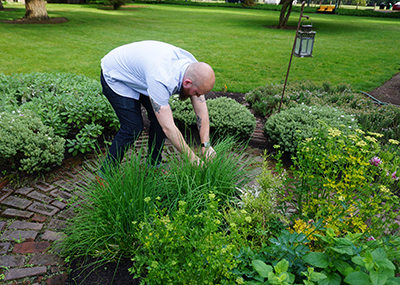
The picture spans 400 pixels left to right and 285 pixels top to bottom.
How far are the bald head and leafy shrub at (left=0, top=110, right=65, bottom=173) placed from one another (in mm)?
1947

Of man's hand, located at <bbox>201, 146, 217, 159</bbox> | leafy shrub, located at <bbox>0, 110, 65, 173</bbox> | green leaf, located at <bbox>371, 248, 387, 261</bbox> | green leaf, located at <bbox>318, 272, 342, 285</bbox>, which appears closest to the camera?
green leaf, located at <bbox>371, 248, 387, 261</bbox>

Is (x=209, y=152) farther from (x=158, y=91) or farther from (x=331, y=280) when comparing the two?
(x=331, y=280)

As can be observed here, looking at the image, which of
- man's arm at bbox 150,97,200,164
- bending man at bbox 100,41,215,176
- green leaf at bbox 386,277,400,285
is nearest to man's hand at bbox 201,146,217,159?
bending man at bbox 100,41,215,176

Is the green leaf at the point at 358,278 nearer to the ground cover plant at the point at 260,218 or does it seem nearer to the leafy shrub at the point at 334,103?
the ground cover plant at the point at 260,218

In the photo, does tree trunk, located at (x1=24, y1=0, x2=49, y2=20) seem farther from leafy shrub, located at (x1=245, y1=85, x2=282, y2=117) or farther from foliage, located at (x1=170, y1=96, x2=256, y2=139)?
foliage, located at (x1=170, y1=96, x2=256, y2=139)

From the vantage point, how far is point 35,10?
14.9 meters

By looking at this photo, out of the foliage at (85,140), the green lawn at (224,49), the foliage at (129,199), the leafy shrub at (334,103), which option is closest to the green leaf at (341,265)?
the foliage at (129,199)

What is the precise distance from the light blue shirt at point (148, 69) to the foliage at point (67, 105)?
101 cm

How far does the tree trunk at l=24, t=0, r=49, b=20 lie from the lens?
14648mm

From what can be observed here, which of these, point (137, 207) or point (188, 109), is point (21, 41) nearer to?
point (188, 109)

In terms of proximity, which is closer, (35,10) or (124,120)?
(124,120)

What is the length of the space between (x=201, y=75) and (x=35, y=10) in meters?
16.4

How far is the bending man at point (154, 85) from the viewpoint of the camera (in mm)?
2424

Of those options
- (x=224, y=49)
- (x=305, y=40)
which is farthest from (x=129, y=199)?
(x=224, y=49)
